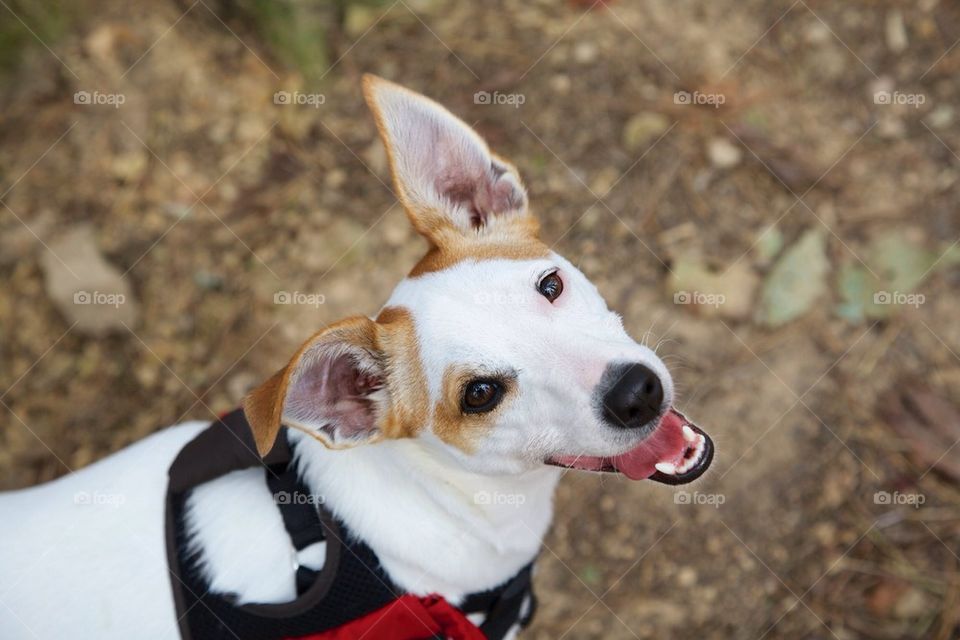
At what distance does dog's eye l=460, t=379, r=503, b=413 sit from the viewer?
2.61 meters

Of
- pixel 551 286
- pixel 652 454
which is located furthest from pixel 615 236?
pixel 652 454

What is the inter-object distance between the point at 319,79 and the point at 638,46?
201cm

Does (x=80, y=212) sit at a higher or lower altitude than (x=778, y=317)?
higher

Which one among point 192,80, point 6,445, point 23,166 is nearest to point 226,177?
point 192,80

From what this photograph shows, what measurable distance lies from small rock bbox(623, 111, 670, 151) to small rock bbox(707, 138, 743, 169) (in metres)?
0.29

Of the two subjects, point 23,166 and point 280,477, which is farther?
point 23,166

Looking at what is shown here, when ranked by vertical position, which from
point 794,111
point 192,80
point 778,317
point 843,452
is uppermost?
point 192,80

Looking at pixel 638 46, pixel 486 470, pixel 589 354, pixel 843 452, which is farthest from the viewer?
pixel 638 46

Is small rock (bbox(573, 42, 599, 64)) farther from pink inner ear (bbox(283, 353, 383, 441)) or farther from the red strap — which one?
the red strap

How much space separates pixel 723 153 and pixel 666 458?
2433 mm

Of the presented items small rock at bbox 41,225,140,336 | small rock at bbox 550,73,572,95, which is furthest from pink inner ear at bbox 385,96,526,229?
small rock at bbox 41,225,140,336

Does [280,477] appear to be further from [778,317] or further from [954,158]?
[954,158]

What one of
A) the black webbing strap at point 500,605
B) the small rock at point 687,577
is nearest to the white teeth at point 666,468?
the black webbing strap at point 500,605

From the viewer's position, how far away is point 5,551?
8.75ft
